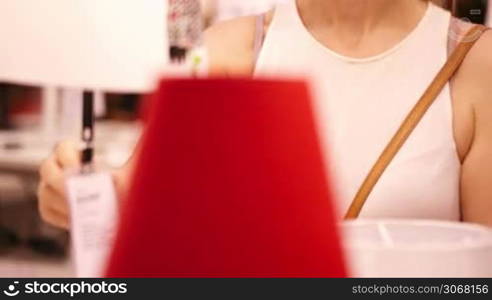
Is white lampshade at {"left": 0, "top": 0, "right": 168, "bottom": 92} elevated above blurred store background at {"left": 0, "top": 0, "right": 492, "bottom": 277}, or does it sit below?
above

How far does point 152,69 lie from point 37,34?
114 millimetres

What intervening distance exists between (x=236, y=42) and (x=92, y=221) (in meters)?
0.54

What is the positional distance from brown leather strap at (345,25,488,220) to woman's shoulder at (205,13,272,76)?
0.24 m

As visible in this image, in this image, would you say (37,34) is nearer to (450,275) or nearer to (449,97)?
(450,275)

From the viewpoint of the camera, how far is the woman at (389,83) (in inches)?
38.0

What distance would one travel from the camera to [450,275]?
20.1 inches

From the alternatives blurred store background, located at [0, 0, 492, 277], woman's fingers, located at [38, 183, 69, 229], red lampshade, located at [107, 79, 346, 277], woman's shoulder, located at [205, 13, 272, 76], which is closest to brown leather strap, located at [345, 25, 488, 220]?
woman's shoulder, located at [205, 13, 272, 76]

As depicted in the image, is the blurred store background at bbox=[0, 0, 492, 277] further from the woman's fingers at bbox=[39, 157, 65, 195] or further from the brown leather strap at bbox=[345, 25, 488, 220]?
the woman's fingers at bbox=[39, 157, 65, 195]

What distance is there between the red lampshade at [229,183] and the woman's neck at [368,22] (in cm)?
66

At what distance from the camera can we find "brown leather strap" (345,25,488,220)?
88 centimetres

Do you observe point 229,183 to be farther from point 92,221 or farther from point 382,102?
point 382,102

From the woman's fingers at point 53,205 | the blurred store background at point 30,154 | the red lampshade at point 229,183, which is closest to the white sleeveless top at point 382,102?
the woman's fingers at point 53,205

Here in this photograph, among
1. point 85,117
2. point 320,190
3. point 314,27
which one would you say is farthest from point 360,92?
point 320,190

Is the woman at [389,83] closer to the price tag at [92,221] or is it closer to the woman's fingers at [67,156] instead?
the woman's fingers at [67,156]
